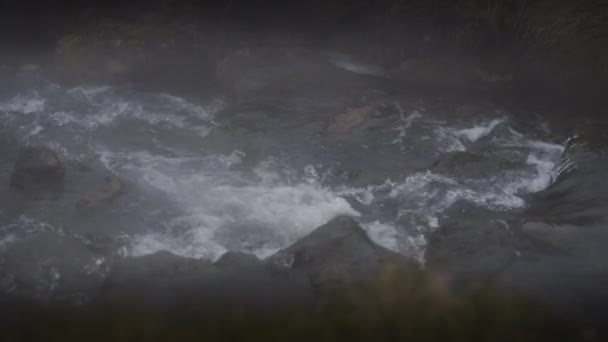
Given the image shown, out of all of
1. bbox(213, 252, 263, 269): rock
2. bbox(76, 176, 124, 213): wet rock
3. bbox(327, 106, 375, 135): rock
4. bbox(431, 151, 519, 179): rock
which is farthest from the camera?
bbox(327, 106, 375, 135): rock

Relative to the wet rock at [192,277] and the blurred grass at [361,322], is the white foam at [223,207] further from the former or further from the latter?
the blurred grass at [361,322]

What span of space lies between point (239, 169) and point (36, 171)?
3.83 m

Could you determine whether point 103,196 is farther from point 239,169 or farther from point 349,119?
point 349,119

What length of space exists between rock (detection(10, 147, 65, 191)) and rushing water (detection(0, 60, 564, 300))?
31 centimetres

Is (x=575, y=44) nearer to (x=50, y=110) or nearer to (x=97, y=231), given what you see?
(x=97, y=231)

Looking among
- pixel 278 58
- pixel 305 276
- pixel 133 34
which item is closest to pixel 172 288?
pixel 305 276

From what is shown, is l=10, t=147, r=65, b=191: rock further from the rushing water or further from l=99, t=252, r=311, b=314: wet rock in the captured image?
l=99, t=252, r=311, b=314: wet rock

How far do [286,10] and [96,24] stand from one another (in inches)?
224

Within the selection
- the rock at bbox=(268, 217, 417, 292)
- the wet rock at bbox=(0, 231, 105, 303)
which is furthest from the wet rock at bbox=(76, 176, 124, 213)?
the rock at bbox=(268, 217, 417, 292)

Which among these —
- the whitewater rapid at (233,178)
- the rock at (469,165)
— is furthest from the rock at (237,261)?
the rock at (469,165)

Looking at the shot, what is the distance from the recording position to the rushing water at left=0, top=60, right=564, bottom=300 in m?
8.29

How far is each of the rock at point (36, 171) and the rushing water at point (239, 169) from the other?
31 centimetres

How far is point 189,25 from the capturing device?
15.3m

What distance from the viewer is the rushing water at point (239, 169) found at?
8.29 meters
